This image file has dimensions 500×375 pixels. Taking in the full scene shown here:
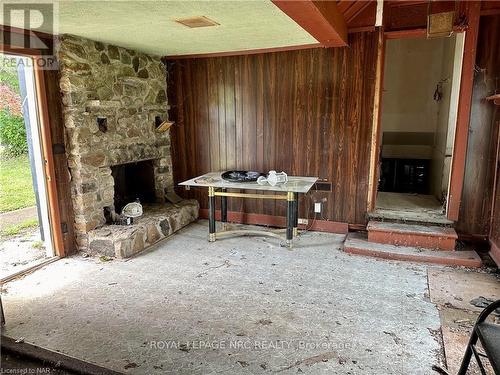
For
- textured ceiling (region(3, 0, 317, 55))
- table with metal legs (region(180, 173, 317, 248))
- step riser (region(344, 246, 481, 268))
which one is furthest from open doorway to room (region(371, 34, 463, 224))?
textured ceiling (region(3, 0, 317, 55))

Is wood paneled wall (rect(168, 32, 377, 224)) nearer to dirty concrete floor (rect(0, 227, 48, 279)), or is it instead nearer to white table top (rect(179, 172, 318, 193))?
white table top (rect(179, 172, 318, 193))

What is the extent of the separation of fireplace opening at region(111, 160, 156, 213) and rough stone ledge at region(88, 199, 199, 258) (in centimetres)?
31

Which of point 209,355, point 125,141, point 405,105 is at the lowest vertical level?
point 209,355

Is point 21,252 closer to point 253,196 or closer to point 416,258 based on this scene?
point 253,196

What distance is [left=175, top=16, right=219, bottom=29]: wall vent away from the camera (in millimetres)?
2840

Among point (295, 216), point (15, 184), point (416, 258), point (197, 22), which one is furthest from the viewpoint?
point (15, 184)

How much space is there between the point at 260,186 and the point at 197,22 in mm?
1735

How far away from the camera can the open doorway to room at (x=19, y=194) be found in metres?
3.31

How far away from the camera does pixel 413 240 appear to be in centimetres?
375

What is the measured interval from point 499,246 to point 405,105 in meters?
3.44

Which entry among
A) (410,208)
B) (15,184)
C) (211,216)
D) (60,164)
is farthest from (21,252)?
(410,208)

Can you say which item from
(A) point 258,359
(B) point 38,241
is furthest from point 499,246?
(B) point 38,241

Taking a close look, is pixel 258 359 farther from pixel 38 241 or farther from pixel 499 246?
pixel 38 241

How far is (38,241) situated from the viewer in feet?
13.3
